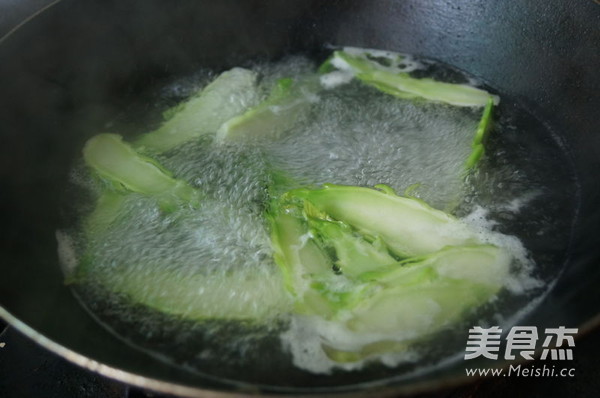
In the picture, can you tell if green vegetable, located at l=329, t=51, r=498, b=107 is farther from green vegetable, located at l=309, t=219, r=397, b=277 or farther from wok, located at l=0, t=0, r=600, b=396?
green vegetable, located at l=309, t=219, r=397, b=277

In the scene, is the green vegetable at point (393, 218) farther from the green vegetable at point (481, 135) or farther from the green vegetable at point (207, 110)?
the green vegetable at point (207, 110)

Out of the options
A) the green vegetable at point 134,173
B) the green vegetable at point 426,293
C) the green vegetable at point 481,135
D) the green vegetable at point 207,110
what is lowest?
the green vegetable at point 426,293

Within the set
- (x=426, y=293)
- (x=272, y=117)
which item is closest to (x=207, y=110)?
(x=272, y=117)

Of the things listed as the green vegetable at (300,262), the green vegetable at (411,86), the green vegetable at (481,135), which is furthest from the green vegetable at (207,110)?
the green vegetable at (481,135)

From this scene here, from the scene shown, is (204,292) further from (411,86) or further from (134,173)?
(411,86)

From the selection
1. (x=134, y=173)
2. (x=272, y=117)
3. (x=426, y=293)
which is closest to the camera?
(x=426, y=293)

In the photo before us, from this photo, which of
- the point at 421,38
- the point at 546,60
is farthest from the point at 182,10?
the point at 546,60

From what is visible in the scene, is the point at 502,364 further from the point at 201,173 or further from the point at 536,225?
the point at 201,173
